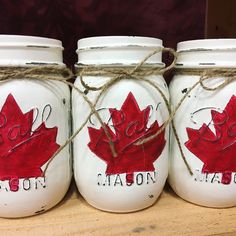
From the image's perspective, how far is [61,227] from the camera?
45 centimetres

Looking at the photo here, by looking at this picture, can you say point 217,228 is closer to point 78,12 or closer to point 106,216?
point 106,216

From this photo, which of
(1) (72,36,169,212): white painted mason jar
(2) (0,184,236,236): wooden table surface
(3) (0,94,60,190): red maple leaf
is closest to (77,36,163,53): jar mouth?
(1) (72,36,169,212): white painted mason jar

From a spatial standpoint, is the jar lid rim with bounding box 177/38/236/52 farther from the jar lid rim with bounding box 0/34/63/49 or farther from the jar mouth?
the jar lid rim with bounding box 0/34/63/49

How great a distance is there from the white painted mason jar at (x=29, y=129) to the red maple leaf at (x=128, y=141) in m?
0.06

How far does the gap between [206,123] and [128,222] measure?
17 cm

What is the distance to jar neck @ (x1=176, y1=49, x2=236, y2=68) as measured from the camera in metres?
0.46

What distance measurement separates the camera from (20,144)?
17.3 inches

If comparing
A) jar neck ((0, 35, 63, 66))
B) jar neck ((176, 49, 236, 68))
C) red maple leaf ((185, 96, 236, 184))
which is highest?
jar neck ((0, 35, 63, 66))

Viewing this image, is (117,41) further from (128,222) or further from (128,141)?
(128,222)

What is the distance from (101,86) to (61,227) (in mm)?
192

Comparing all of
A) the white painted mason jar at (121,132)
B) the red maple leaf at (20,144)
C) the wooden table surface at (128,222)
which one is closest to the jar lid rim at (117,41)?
the white painted mason jar at (121,132)

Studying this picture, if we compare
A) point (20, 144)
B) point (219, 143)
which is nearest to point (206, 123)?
point (219, 143)

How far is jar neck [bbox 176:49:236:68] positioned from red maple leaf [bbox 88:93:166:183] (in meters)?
0.09

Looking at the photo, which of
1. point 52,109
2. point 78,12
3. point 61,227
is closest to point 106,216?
point 61,227
